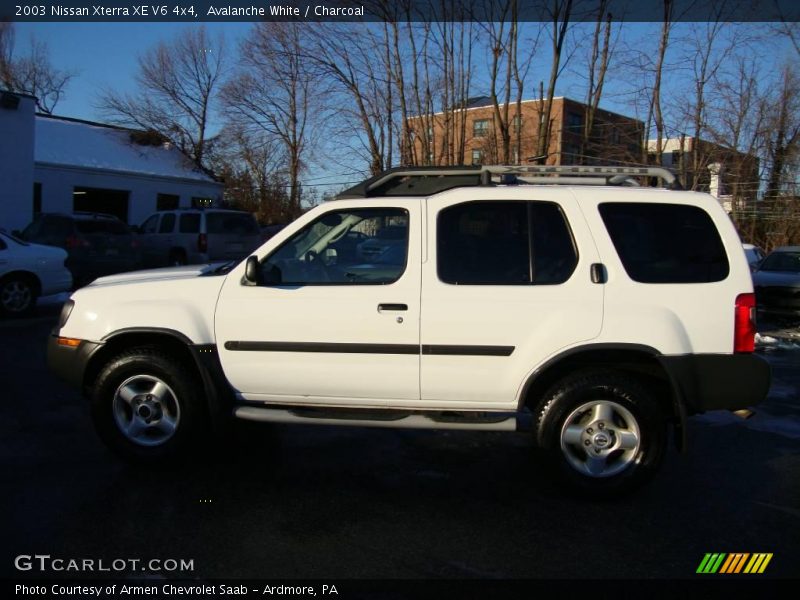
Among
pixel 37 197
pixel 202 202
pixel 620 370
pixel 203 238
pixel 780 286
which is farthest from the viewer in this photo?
pixel 202 202

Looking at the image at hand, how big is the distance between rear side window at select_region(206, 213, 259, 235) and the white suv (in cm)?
1300

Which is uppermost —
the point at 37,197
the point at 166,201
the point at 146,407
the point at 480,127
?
the point at 480,127

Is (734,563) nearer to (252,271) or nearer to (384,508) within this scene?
(384,508)

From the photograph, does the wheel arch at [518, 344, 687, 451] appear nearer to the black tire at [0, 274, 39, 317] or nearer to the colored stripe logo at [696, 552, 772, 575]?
the colored stripe logo at [696, 552, 772, 575]

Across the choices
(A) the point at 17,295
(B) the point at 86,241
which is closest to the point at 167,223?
(B) the point at 86,241

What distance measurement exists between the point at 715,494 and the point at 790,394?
3652mm

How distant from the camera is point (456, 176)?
4.88 m

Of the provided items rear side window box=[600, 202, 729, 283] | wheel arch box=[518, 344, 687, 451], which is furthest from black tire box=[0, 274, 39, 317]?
rear side window box=[600, 202, 729, 283]

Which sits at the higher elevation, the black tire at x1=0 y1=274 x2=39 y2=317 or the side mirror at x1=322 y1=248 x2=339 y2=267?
the side mirror at x1=322 y1=248 x2=339 y2=267

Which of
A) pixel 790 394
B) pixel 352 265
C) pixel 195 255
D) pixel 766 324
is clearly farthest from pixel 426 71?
pixel 352 265

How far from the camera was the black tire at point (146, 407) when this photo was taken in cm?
472

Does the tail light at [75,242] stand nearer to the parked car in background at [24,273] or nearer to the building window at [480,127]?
the parked car in background at [24,273]

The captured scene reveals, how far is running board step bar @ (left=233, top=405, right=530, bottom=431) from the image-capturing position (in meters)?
4.40

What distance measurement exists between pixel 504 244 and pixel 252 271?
64.6 inches
